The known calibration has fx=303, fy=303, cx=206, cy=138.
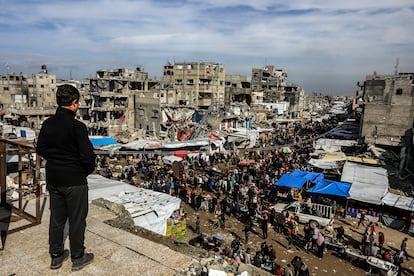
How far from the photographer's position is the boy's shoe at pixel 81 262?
3.50m

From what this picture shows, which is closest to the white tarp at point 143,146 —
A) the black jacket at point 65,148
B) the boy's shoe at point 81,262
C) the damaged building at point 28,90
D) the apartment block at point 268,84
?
the boy's shoe at point 81,262

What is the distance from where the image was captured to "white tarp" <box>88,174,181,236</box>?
873 cm

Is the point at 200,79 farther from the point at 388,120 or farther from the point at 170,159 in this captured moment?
the point at 388,120

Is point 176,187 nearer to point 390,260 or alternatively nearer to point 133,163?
point 133,163

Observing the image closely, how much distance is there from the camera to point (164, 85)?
178 ft

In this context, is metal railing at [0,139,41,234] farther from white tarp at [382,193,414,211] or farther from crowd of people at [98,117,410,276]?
white tarp at [382,193,414,211]

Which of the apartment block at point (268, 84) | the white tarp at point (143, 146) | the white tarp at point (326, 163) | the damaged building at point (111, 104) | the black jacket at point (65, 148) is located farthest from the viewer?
the apartment block at point (268, 84)

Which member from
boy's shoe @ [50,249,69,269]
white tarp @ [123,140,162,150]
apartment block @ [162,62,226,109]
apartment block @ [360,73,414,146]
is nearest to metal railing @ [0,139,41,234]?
boy's shoe @ [50,249,69,269]

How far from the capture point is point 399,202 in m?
15.8

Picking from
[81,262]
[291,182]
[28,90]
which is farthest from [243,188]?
[28,90]

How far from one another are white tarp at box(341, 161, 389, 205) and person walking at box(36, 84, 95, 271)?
53.4 ft

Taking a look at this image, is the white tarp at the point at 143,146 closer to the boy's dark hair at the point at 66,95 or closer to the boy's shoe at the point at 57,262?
the boy's shoe at the point at 57,262

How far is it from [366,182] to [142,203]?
14705 millimetres

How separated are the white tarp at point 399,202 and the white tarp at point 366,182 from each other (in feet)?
0.90
